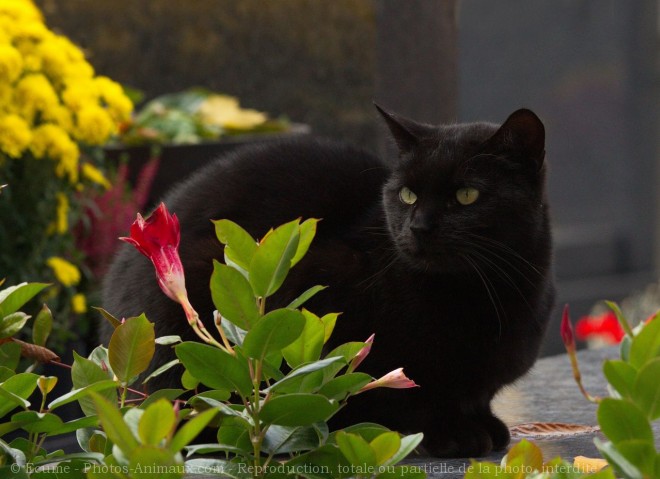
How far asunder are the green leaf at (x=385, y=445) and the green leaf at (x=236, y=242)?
0.74ft

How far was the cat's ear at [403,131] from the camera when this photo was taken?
81.4 inches

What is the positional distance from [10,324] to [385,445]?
49cm

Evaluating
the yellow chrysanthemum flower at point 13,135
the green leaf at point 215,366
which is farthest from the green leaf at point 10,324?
the yellow chrysanthemum flower at point 13,135

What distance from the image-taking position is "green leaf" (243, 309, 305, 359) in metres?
0.96

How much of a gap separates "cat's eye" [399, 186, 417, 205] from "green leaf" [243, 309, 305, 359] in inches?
42.0

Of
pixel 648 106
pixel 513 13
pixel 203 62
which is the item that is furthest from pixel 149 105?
pixel 648 106

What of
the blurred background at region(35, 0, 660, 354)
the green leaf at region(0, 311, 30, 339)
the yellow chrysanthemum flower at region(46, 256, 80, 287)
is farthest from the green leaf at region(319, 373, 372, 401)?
the blurred background at region(35, 0, 660, 354)

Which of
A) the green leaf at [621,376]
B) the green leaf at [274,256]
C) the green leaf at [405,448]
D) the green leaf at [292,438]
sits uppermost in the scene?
the green leaf at [274,256]

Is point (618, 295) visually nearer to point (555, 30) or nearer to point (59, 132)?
point (555, 30)

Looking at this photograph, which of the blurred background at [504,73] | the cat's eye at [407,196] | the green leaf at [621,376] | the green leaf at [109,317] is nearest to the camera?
the green leaf at [621,376]

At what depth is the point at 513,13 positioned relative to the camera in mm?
6598

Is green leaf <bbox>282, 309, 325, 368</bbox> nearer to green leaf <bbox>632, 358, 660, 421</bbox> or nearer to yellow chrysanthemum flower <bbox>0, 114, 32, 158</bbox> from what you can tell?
green leaf <bbox>632, 358, 660, 421</bbox>

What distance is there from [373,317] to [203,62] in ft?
11.4

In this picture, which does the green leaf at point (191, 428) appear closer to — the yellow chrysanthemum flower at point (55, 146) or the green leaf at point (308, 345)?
the green leaf at point (308, 345)
